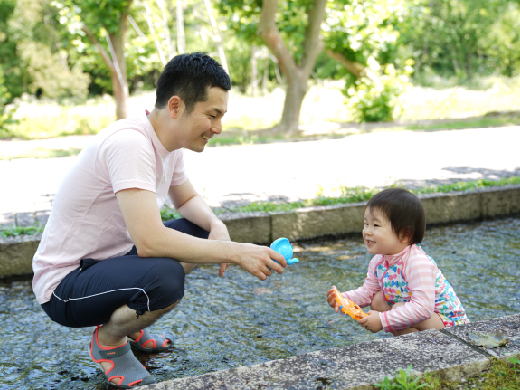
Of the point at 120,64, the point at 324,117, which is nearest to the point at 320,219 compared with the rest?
the point at 120,64

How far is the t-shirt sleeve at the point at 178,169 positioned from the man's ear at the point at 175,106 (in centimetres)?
41

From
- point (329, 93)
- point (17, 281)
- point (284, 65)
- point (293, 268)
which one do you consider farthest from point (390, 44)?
point (17, 281)

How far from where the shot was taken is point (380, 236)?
269cm

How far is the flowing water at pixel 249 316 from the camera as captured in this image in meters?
2.74

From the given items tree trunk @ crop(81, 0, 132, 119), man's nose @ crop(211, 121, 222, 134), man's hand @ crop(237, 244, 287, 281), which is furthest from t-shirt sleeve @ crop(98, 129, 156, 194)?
tree trunk @ crop(81, 0, 132, 119)

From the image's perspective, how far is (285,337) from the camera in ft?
9.88

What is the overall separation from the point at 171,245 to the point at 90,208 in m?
0.50

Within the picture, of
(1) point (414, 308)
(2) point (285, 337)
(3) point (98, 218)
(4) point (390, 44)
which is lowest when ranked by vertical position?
(2) point (285, 337)

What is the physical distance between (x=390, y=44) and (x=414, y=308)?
1240cm

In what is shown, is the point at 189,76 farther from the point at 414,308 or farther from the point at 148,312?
the point at 414,308

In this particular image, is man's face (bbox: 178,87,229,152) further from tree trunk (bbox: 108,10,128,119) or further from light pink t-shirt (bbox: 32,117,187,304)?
tree trunk (bbox: 108,10,128,119)

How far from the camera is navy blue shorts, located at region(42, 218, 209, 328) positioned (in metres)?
2.39

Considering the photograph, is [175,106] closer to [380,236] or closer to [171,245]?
[171,245]

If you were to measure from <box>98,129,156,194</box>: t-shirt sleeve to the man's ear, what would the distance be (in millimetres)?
205
